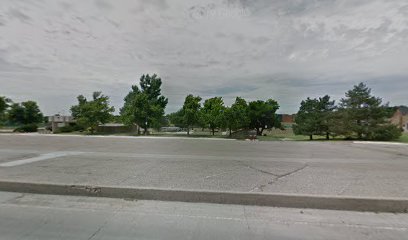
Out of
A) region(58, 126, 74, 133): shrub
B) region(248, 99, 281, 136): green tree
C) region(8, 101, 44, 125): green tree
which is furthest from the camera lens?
region(8, 101, 44, 125): green tree

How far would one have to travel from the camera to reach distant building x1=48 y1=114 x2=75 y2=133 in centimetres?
4581

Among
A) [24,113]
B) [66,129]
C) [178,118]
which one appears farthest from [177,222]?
[24,113]

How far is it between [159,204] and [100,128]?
134ft

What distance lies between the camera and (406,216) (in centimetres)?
396

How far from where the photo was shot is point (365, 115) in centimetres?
2758

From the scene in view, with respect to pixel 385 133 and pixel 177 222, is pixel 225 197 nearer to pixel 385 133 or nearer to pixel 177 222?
pixel 177 222

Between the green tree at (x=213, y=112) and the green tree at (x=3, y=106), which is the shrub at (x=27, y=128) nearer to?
the green tree at (x=3, y=106)

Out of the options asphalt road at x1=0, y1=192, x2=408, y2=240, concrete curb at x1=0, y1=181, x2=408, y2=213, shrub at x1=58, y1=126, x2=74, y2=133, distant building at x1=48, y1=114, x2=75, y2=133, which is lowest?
asphalt road at x1=0, y1=192, x2=408, y2=240

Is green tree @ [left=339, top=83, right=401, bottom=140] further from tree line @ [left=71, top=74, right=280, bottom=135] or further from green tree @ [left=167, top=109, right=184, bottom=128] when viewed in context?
green tree @ [left=167, top=109, right=184, bottom=128]

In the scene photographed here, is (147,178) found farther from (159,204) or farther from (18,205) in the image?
(18,205)

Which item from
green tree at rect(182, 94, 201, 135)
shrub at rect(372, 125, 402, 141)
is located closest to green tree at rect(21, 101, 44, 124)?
green tree at rect(182, 94, 201, 135)

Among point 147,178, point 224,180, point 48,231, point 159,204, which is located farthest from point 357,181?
point 48,231

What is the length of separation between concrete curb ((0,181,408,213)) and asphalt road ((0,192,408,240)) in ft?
0.55

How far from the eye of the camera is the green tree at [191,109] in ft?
119
